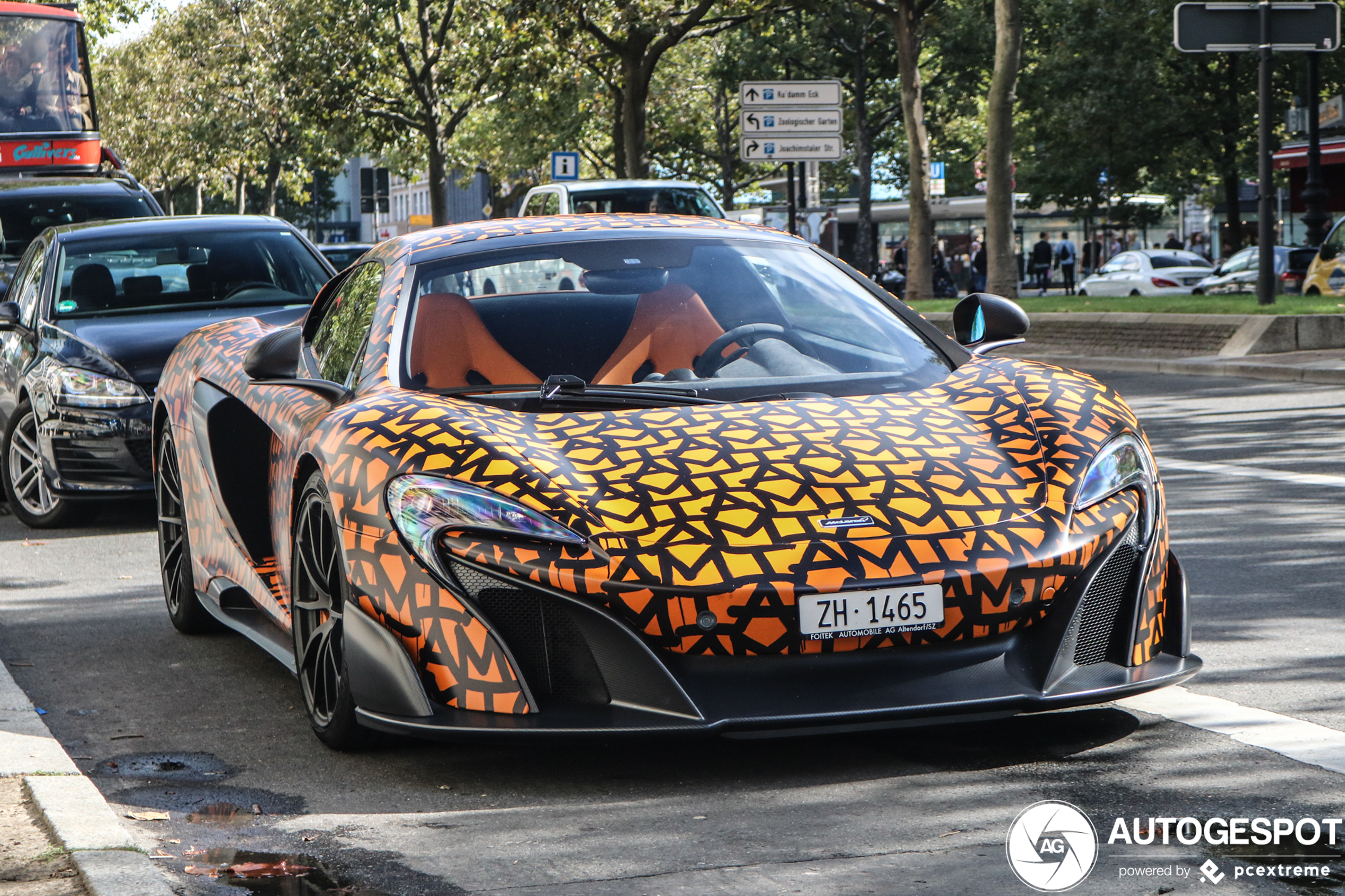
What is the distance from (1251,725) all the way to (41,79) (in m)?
19.2

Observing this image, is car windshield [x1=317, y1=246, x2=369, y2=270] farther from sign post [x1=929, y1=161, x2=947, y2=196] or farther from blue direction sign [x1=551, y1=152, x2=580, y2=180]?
sign post [x1=929, y1=161, x2=947, y2=196]

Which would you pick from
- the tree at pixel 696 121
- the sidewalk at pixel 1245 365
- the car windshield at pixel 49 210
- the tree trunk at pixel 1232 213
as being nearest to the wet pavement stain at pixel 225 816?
the sidewalk at pixel 1245 365

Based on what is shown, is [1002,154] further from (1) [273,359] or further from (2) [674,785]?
(2) [674,785]

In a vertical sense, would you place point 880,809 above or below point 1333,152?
below

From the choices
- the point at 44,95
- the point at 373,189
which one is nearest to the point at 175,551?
the point at 44,95

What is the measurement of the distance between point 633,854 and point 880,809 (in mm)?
596

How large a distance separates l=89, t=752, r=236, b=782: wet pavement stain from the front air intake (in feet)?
7.09

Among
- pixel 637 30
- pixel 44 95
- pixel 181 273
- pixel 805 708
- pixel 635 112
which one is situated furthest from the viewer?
pixel 635 112

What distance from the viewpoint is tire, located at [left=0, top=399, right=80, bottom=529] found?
9.72m

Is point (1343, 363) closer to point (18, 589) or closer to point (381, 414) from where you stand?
point (18, 589)

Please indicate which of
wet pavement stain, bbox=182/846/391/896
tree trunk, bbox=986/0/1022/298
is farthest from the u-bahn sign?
wet pavement stain, bbox=182/846/391/896

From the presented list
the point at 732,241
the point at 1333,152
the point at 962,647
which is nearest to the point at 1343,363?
the point at 732,241

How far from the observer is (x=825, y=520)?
4121 millimetres

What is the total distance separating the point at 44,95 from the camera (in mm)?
20938
